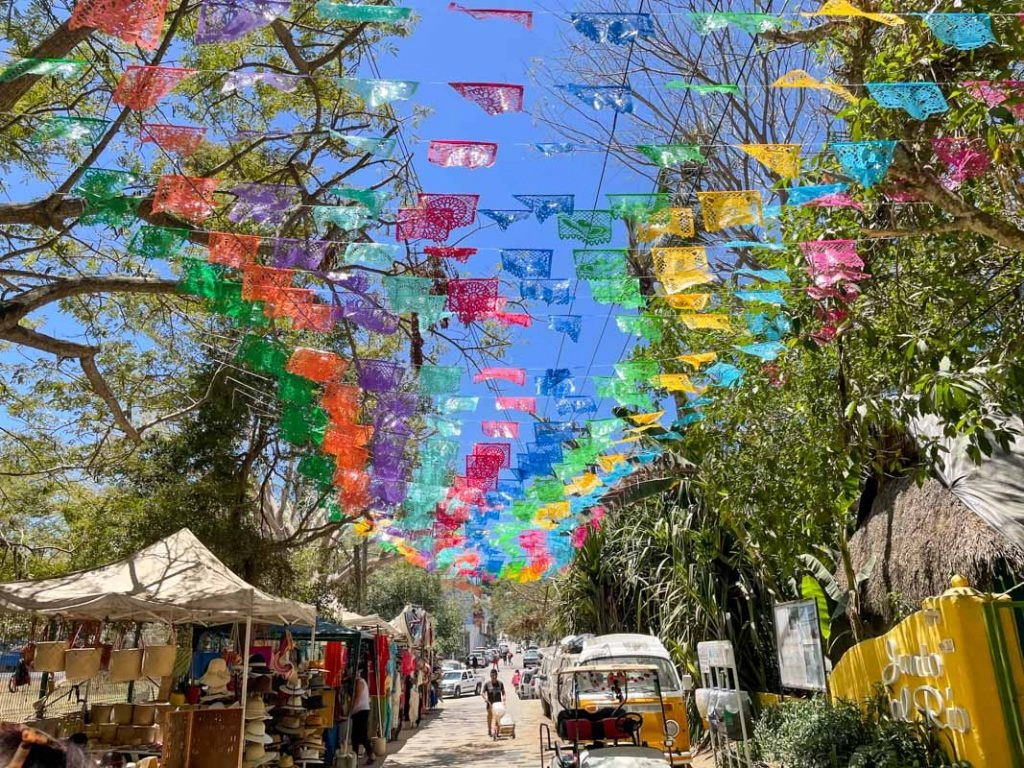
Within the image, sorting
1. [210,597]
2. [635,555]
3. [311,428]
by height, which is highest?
[311,428]

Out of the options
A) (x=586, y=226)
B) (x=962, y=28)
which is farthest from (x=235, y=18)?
(x=962, y=28)

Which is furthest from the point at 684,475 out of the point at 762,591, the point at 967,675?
the point at 967,675

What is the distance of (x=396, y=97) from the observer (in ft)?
18.9

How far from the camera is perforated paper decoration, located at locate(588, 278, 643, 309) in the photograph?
300 inches

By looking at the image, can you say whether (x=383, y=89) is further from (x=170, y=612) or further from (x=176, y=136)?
(x=170, y=612)

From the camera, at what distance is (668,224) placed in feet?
22.2

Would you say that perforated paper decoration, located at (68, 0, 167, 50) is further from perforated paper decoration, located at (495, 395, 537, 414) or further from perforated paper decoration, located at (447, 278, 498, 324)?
perforated paper decoration, located at (495, 395, 537, 414)

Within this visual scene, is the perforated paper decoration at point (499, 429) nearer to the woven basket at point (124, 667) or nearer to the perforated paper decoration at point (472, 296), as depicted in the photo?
the perforated paper decoration at point (472, 296)

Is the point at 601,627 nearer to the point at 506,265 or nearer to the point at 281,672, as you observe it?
the point at 281,672

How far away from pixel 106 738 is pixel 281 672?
2329 mm

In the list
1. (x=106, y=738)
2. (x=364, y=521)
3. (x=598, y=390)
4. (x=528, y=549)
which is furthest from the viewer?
(x=528, y=549)

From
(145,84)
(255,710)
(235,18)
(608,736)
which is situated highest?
(235,18)

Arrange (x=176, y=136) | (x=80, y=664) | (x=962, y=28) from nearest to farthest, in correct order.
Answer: (x=962, y=28)
(x=176, y=136)
(x=80, y=664)

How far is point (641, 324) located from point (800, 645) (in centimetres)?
421
